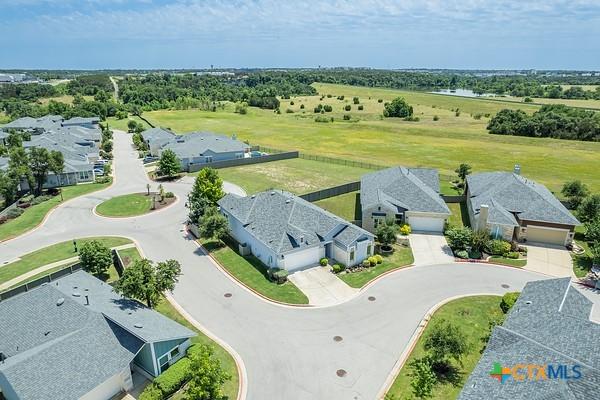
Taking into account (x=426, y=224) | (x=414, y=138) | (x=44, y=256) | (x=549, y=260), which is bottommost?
(x=44, y=256)

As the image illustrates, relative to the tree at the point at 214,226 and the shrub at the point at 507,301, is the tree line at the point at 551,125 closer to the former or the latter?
the shrub at the point at 507,301

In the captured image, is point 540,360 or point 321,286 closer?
point 540,360

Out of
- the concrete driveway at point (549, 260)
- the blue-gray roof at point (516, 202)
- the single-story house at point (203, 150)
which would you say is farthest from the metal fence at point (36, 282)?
A: the concrete driveway at point (549, 260)

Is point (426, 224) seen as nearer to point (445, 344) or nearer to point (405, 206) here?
point (405, 206)

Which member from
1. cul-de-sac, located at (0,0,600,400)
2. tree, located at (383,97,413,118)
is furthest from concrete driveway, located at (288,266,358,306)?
tree, located at (383,97,413,118)

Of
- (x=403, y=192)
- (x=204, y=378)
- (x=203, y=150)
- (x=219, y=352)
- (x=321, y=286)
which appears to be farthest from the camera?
(x=203, y=150)

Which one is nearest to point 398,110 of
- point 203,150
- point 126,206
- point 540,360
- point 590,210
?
point 203,150

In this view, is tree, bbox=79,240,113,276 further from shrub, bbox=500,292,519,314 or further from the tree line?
the tree line
